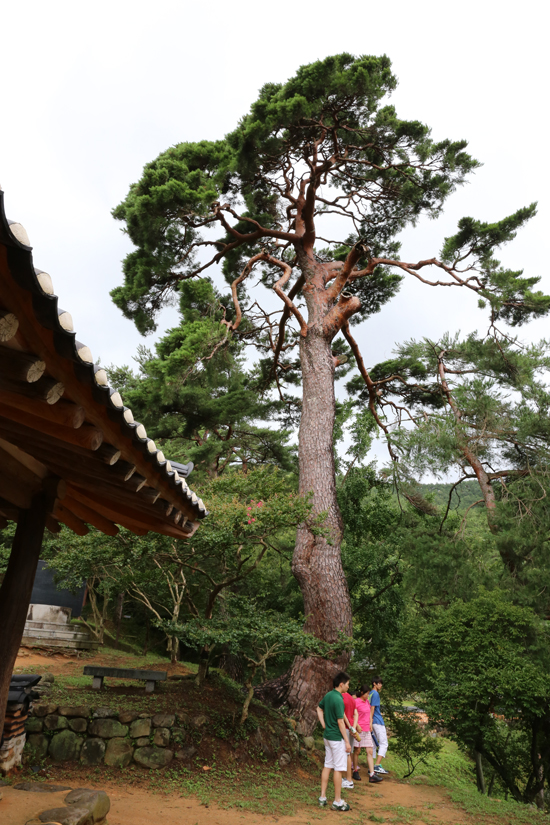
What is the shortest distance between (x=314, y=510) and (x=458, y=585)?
3.25 meters

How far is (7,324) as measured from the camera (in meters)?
1.30

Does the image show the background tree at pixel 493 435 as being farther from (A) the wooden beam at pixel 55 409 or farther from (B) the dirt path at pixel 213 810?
(A) the wooden beam at pixel 55 409

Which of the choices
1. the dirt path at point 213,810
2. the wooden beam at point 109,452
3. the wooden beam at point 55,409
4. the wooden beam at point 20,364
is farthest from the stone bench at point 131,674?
the wooden beam at point 20,364

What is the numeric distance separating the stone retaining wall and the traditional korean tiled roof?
3597 mm

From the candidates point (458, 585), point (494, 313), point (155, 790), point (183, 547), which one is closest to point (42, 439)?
point (155, 790)

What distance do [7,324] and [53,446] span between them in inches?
52.8

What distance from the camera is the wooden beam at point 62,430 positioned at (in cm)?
202

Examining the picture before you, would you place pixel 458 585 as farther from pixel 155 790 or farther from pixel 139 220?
pixel 139 220

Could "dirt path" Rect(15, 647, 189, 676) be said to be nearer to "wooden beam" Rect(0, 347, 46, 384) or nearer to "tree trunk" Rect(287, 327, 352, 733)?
"tree trunk" Rect(287, 327, 352, 733)

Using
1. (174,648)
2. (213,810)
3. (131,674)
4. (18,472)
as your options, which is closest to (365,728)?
(213,810)

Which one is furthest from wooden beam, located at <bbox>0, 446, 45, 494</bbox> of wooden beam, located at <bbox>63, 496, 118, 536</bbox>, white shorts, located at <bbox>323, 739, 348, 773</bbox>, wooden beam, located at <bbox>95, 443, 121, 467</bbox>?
white shorts, located at <bbox>323, 739, 348, 773</bbox>

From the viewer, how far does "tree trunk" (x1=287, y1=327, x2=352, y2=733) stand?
7.86m

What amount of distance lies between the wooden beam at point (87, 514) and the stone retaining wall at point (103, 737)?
3.37 m

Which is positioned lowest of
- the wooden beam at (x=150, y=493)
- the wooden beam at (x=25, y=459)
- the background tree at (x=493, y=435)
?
the wooden beam at (x=150, y=493)
